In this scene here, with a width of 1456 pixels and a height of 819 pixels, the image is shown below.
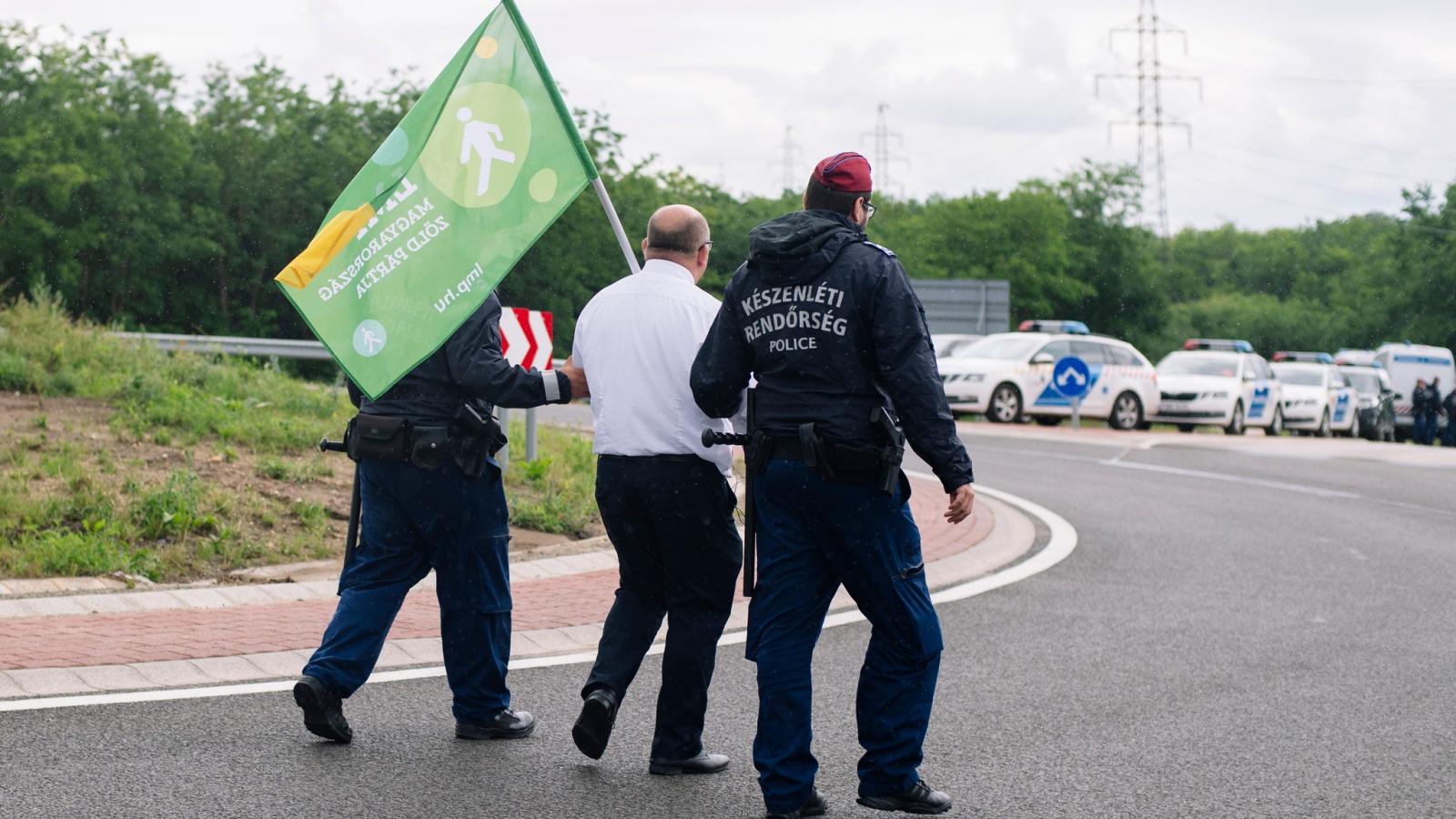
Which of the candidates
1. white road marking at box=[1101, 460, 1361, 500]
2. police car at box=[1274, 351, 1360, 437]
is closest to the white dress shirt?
white road marking at box=[1101, 460, 1361, 500]

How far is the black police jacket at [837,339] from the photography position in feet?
15.1

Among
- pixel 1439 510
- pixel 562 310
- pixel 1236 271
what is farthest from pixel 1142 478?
pixel 1236 271

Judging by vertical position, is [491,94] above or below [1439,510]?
above

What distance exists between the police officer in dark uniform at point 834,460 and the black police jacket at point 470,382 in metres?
0.68

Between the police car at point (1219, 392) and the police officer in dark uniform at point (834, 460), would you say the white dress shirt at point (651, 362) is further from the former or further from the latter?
the police car at point (1219, 392)

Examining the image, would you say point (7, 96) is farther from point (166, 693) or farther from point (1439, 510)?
point (166, 693)

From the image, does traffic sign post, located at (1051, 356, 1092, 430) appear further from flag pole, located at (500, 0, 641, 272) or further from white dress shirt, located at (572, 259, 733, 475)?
white dress shirt, located at (572, 259, 733, 475)

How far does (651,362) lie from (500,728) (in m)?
1.44

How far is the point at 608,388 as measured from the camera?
519 cm

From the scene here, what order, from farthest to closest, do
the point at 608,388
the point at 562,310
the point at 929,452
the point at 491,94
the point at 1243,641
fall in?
the point at 562,310, the point at 1243,641, the point at 491,94, the point at 608,388, the point at 929,452

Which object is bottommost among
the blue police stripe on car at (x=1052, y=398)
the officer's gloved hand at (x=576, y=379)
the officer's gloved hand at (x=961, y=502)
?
the blue police stripe on car at (x=1052, y=398)

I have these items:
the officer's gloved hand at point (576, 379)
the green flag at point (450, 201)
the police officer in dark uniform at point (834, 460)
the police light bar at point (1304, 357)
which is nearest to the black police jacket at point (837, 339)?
the police officer in dark uniform at point (834, 460)

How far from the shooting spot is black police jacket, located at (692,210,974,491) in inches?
181

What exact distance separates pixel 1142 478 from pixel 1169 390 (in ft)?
37.5
